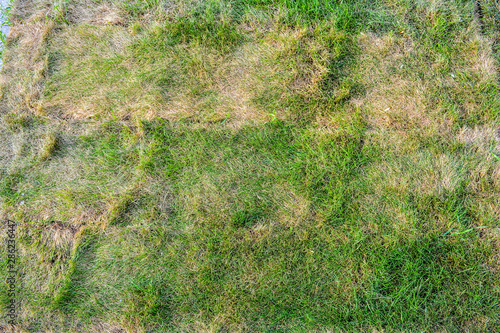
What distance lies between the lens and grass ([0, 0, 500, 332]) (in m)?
2.19

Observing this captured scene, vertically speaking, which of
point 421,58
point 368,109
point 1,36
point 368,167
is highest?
point 1,36

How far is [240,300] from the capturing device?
2.18 meters

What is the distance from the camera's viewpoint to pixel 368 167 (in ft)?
7.88

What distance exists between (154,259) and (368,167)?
1.62m

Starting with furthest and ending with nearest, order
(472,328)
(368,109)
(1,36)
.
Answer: (1,36), (368,109), (472,328)

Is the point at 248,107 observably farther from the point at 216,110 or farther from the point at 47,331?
the point at 47,331

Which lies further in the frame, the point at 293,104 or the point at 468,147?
the point at 293,104

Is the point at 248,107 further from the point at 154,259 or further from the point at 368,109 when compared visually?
the point at 154,259

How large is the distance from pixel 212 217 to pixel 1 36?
2532 millimetres

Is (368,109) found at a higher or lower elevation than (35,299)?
higher

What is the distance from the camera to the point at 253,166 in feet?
8.05

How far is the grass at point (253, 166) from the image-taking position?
219 cm

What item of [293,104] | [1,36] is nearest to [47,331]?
[293,104]

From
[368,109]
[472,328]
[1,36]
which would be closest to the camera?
[472,328]
